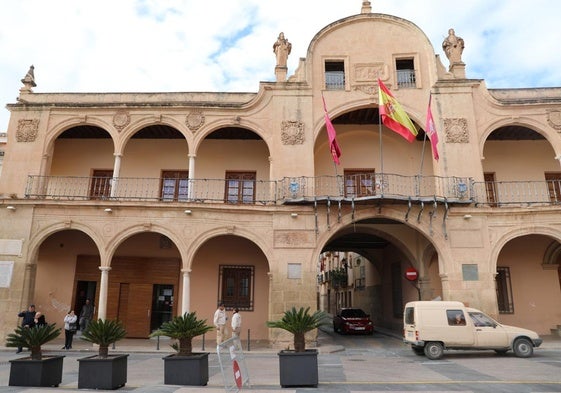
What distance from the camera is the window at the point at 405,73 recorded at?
18000 mm

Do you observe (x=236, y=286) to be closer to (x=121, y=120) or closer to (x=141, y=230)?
(x=141, y=230)

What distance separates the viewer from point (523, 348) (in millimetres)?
12570

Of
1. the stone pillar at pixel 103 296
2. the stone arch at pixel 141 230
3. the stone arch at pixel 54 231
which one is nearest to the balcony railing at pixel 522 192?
the stone arch at pixel 141 230

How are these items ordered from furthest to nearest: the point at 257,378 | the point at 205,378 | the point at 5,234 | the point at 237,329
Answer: the point at 5,234 < the point at 237,329 < the point at 257,378 < the point at 205,378

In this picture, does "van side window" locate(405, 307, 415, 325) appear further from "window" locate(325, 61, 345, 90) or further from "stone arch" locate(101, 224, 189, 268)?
"window" locate(325, 61, 345, 90)

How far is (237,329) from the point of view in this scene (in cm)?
1459

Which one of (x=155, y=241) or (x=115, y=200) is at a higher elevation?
(x=115, y=200)

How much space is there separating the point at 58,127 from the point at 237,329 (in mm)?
10791

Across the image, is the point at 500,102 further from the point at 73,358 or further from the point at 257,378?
the point at 73,358

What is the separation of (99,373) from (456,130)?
48.7 feet

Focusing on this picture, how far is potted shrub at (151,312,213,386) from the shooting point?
27.8 ft

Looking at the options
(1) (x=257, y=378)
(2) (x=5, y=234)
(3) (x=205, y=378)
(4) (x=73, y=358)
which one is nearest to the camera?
(3) (x=205, y=378)

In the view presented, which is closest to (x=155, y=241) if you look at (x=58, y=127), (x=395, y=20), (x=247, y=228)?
(x=247, y=228)

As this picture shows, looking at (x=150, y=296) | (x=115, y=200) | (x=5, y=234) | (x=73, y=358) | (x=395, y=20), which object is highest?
(x=395, y=20)
